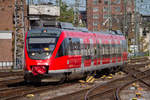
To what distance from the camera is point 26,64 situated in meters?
14.9

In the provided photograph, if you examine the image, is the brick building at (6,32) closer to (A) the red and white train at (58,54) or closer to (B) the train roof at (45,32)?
(A) the red and white train at (58,54)

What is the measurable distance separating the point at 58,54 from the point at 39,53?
2.88 feet

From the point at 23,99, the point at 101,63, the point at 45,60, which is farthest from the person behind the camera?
the point at 101,63

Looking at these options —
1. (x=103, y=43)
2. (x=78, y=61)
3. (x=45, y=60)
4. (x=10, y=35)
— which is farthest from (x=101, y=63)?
(x=10, y=35)

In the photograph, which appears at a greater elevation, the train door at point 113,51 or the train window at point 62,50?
the train window at point 62,50

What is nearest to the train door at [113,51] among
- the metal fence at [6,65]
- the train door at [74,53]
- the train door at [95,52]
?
the train door at [95,52]

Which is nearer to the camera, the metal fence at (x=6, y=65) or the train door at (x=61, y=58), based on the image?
the train door at (x=61, y=58)

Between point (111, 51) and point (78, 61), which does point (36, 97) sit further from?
point (111, 51)

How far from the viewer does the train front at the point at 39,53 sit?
14586 mm

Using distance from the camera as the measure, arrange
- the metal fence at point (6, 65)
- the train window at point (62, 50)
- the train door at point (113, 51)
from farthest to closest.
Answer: the metal fence at point (6, 65)
the train door at point (113, 51)
the train window at point (62, 50)

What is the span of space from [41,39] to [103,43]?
24.2ft

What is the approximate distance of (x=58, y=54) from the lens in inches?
592

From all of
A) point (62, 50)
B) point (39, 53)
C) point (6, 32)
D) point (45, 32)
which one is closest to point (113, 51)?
point (62, 50)

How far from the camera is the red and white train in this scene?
1466 cm
